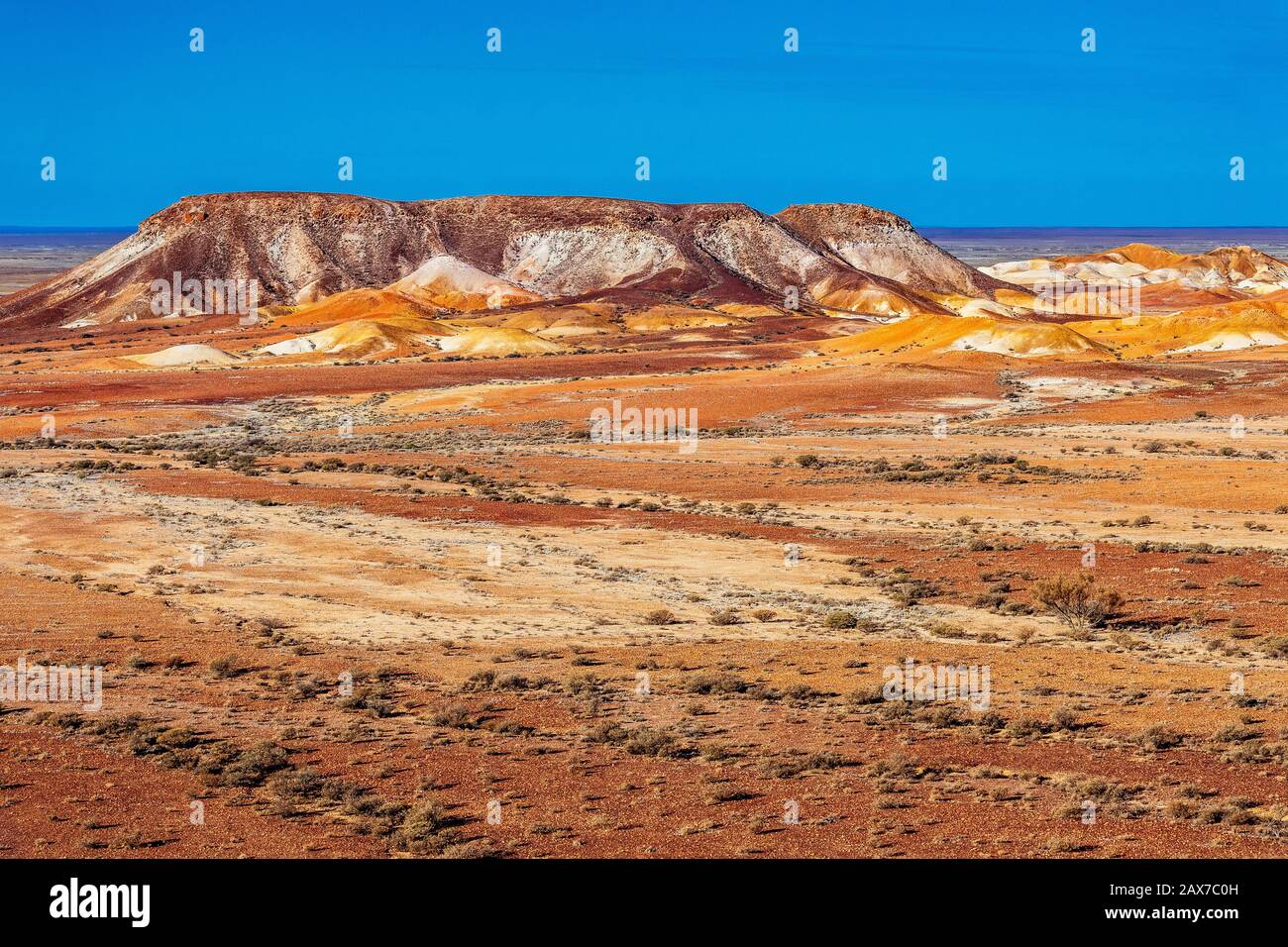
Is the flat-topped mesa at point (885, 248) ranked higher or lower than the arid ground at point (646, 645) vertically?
higher

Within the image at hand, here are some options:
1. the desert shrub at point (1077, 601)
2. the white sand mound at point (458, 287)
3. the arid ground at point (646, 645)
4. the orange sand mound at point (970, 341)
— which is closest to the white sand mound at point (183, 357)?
the arid ground at point (646, 645)

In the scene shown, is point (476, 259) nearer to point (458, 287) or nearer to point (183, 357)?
point (458, 287)

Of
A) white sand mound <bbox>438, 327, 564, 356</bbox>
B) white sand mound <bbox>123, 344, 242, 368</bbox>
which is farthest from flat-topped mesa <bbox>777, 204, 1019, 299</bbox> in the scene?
white sand mound <bbox>123, 344, 242, 368</bbox>

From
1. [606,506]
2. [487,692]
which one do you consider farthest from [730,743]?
[606,506]

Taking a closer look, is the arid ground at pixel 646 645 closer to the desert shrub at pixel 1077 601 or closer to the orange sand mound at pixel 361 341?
the desert shrub at pixel 1077 601

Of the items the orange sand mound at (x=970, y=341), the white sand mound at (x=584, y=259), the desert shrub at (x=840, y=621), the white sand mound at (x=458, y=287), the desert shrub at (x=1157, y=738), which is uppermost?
the white sand mound at (x=584, y=259)

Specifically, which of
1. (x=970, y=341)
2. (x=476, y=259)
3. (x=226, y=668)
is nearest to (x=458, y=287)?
(x=476, y=259)
